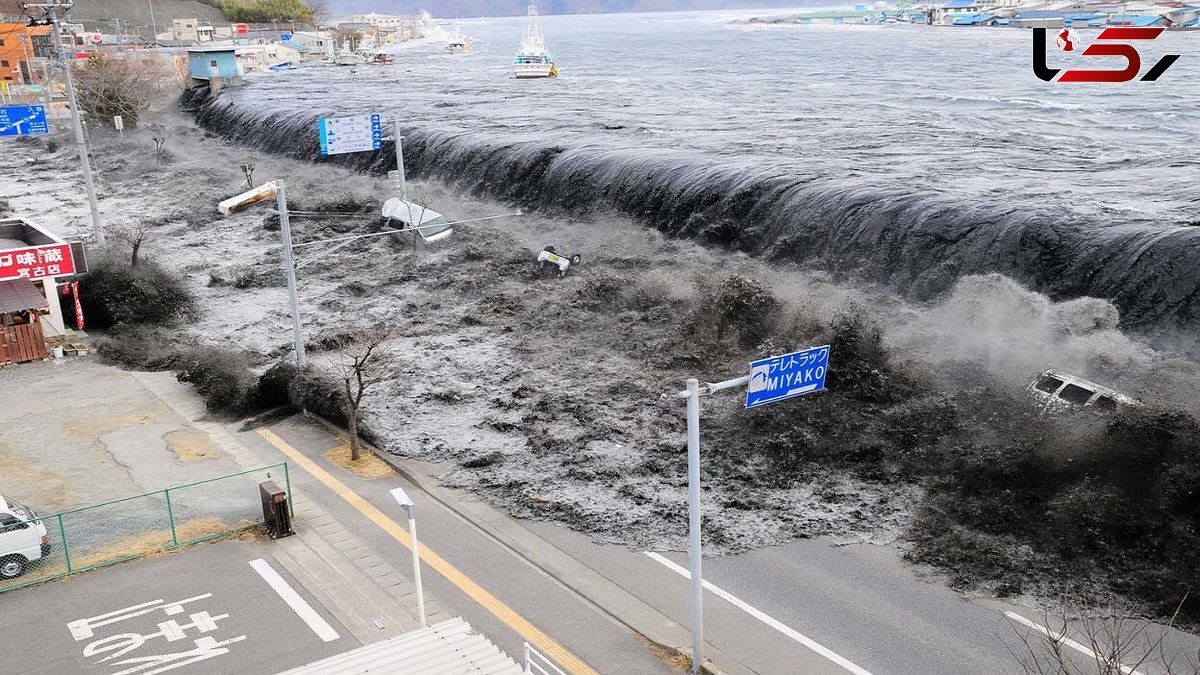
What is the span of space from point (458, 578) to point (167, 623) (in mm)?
5016

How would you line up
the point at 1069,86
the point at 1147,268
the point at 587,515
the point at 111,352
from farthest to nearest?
the point at 1069,86 < the point at 111,352 < the point at 1147,268 < the point at 587,515

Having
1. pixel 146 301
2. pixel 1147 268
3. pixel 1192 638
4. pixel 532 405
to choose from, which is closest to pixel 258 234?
pixel 146 301

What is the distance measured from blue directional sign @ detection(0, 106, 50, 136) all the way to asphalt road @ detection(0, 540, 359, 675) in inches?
870

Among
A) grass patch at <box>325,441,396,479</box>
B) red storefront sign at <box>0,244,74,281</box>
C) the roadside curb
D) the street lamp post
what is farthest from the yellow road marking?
red storefront sign at <box>0,244,74,281</box>

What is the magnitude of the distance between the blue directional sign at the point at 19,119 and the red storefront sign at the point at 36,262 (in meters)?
5.43

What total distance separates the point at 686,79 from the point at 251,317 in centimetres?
7291

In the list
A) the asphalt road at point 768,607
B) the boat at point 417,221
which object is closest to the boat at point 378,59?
the boat at point 417,221

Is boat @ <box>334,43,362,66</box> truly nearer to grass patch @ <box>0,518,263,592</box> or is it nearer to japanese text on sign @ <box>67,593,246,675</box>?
grass patch @ <box>0,518,263,592</box>

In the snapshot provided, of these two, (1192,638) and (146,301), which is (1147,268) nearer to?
(1192,638)

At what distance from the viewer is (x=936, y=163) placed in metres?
45.6

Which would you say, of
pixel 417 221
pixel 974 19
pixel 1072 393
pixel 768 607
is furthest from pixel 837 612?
pixel 974 19

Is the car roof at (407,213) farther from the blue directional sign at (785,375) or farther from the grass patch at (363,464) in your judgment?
the blue directional sign at (785,375)

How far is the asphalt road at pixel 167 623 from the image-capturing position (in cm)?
1545

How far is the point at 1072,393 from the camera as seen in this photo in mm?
23328
